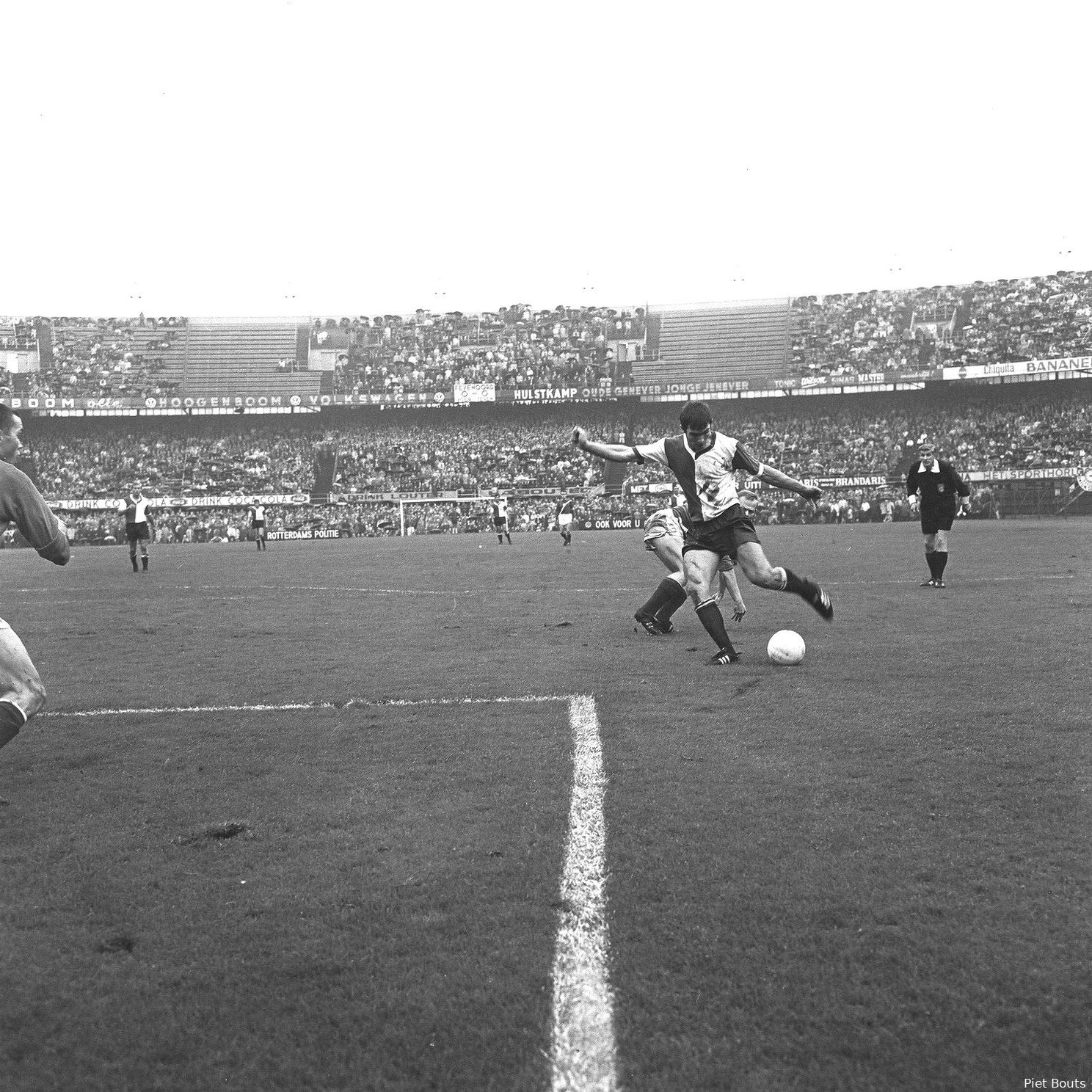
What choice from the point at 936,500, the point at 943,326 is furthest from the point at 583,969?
the point at 943,326

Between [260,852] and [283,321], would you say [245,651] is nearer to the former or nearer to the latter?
[260,852]

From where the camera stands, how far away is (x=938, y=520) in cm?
1460

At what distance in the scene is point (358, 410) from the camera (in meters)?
60.8

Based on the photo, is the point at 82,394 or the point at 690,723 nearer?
the point at 690,723

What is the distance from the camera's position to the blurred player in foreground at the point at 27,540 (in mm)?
4719

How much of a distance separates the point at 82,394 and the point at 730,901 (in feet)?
→ 203

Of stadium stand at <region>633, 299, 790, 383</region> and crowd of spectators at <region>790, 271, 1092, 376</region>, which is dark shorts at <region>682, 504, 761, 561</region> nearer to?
crowd of spectators at <region>790, 271, 1092, 376</region>

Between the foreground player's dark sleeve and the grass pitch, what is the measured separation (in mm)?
1180

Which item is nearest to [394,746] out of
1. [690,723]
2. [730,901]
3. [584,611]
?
[690,723]

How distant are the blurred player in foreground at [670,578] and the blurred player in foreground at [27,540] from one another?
5.12 m

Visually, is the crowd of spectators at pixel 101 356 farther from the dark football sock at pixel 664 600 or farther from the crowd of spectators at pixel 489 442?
the dark football sock at pixel 664 600

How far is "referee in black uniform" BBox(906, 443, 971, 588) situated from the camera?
1441 centimetres

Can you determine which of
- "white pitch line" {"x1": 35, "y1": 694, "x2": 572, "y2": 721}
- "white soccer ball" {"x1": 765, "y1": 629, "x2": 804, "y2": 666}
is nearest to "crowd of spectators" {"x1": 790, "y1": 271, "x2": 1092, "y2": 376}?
"white soccer ball" {"x1": 765, "y1": 629, "x2": 804, "y2": 666}

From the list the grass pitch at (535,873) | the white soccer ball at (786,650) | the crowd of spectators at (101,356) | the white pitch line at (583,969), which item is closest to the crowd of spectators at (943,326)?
the crowd of spectators at (101,356)
